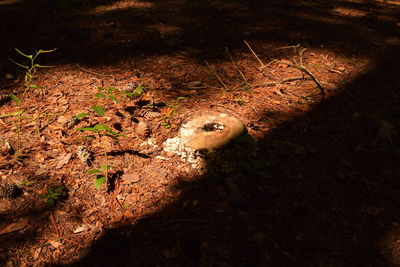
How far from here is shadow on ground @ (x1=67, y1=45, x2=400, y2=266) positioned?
1.58 m

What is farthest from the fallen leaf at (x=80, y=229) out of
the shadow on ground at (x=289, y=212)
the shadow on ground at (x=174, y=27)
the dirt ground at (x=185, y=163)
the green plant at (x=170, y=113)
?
the shadow on ground at (x=174, y=27)

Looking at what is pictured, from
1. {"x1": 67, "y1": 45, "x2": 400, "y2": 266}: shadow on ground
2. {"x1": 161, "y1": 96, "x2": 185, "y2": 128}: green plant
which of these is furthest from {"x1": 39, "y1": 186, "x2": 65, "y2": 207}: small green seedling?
{"x1": 161, "y1": 96, "x2": 185, "y2": 128}: green plant

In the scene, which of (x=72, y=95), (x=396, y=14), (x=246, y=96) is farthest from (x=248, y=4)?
(x=72, y=95)

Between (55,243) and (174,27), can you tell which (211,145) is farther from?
(174,27)

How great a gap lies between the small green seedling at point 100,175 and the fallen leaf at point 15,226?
1.60 ft

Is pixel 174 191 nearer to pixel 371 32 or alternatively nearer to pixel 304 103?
pixel 304 103

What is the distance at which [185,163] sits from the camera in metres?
2.13

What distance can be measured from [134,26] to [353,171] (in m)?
3.78

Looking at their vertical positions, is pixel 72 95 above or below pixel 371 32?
below

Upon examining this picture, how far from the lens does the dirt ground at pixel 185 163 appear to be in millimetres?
1634

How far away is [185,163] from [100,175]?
663 millimetres

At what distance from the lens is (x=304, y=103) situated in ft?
9.31

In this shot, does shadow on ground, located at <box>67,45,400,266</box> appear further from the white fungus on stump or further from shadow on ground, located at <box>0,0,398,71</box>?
shadow on ground, located at <box>0,0,398,71</box>

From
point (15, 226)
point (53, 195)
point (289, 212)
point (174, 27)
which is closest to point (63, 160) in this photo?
point (53, 195)
